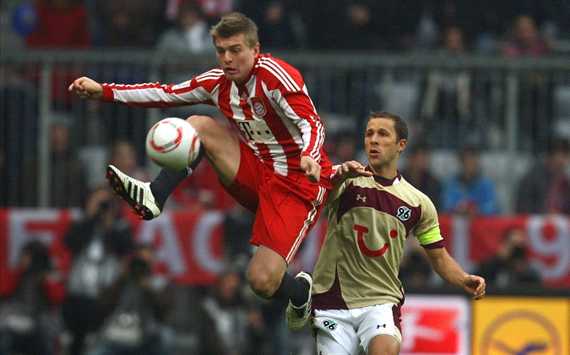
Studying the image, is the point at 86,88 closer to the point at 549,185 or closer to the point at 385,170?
the point at 385,170

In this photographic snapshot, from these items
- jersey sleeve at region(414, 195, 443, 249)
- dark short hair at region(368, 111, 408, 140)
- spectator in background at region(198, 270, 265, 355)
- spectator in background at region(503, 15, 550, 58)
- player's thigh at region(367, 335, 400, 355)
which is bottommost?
spectator in background at region(198, 270, 265, 355)

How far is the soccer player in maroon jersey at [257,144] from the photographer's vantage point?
9.39m

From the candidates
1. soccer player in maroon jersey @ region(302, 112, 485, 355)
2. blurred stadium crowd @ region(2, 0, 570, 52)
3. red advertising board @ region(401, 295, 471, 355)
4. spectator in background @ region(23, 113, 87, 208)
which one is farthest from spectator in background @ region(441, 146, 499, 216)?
soccer player in maroon jersey @ region(302, 112, 485, 355)

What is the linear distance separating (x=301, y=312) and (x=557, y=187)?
5.65 metres

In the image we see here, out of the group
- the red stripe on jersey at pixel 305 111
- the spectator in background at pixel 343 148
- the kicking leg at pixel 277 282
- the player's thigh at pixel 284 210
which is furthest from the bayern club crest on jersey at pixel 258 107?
the spectator in background at pixel 343 148

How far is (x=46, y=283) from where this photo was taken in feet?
48.5

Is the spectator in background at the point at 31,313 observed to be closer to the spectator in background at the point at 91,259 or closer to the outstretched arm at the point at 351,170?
the spectator in background at the point at 91,259

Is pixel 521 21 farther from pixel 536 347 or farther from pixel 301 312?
pixel 301 312

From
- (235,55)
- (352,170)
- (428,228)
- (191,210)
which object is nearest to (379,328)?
(428,228)

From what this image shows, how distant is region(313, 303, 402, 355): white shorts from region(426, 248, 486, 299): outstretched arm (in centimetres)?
41

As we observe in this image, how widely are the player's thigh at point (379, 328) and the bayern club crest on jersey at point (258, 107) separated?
1.46 meters

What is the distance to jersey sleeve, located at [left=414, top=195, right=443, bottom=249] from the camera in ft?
32.2

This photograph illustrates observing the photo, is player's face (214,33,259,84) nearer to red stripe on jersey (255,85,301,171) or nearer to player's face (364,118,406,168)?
red stripe on jersey (255,85,301,171)

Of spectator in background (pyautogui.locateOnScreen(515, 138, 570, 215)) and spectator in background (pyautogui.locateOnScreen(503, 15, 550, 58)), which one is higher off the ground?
spectator in background (pyautogui.locateOnScreen(503, 15, 550, 58))
